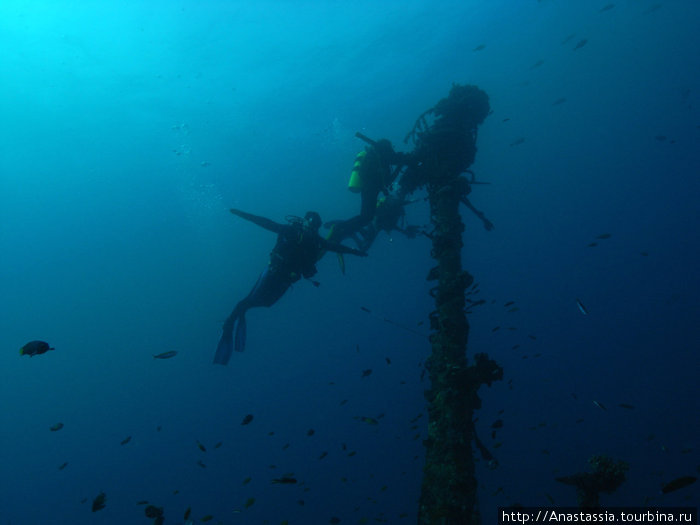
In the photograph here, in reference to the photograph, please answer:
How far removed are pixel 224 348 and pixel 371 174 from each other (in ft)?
21.4

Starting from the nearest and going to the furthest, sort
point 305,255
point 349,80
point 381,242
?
point 305,255, point 349,80, point 381,242

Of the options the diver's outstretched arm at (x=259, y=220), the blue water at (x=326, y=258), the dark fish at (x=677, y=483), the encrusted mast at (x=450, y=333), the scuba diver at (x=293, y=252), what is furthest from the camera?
the blue water at (x=326, y=258)

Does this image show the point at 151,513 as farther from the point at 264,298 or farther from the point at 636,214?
the point at 636,214

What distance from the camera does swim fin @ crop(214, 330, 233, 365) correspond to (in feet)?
33.6

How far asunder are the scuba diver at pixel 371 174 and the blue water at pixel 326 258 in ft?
59.6

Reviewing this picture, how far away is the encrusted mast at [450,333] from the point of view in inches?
191

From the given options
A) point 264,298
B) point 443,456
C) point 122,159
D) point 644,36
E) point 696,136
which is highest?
point 696,136

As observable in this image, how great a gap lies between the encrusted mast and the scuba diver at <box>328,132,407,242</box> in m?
0.49

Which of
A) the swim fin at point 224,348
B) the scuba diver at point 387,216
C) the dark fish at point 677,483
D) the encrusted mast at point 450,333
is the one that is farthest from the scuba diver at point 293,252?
the dark fish at point 677,483

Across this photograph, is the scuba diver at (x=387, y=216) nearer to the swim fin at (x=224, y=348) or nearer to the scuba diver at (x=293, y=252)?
the scuba diver at (x=293, y=252)

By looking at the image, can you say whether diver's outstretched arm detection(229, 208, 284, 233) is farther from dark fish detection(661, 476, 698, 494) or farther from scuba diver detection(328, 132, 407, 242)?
dark fish detection(661, 476, 698, 494)

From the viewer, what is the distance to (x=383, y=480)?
39.4 meters

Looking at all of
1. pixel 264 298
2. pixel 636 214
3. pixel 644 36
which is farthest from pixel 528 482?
pixel 636 214

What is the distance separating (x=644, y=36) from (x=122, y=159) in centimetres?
5397
